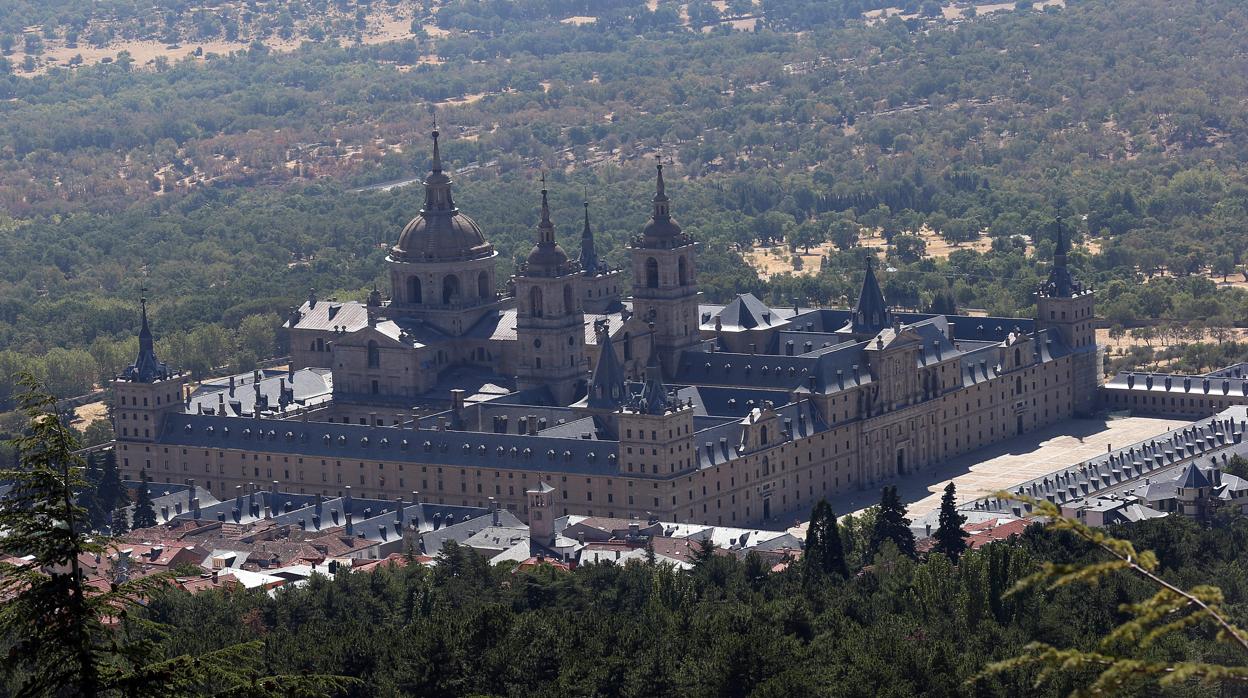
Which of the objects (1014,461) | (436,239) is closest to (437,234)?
(436,239)

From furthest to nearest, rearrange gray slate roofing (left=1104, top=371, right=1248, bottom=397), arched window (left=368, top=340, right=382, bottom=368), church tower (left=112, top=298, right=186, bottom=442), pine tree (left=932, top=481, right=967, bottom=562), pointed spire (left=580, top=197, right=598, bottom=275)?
gray slate roofing (left=1104, top=371, right=1248, bottom=397) < pointed spire (left=580, top=197, right=598, bottom=275) < arched window (left=368, top=340, right=382, bottom=368) < church tower (left=112, top=298, right=186, bottom=442) < pine tree (left=932, top=481, right=967, bottom=562)

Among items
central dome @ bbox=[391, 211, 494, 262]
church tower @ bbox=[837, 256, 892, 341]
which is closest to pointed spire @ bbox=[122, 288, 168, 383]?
central dome @ bbox=[391, 211, 494, 262]

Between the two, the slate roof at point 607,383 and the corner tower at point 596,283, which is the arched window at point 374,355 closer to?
the corner tower at point 596,283

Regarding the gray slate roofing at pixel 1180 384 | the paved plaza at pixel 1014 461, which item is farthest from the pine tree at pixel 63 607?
the gray slate roofing at pixel 1180 384

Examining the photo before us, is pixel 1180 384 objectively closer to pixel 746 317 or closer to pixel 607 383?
pixel 746 317

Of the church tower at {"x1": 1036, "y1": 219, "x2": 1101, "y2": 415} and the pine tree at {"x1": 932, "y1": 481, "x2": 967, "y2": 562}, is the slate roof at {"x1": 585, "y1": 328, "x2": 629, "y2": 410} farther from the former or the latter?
the church tower at {"x1": 1036, "y1": 219, "x2": 1101, "y2": 415}
